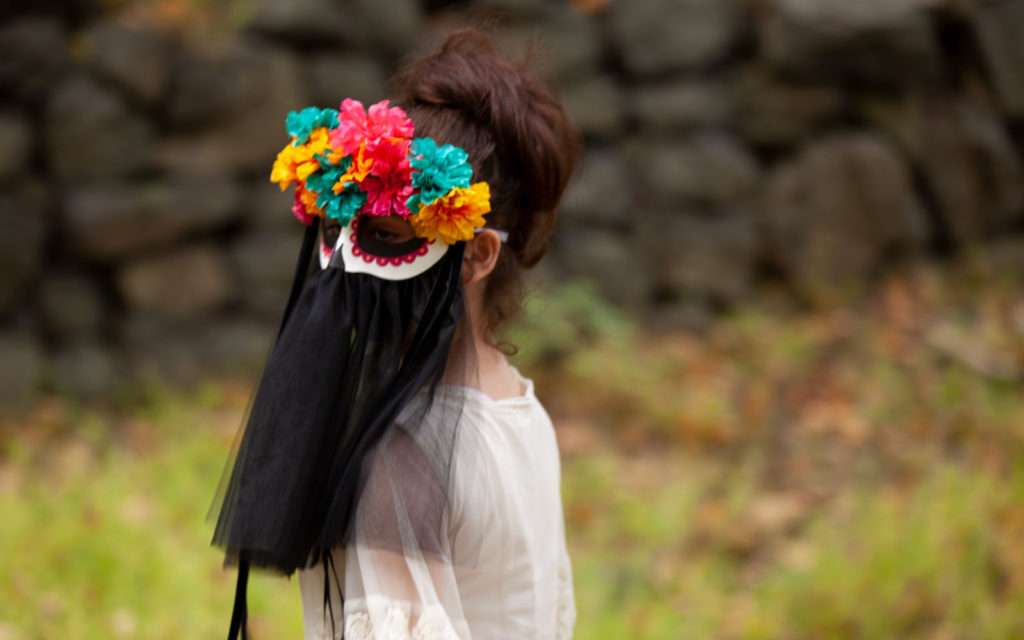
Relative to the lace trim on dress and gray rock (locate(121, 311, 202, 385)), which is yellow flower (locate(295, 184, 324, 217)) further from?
gray rock (locate(121, 311, 202, 385))

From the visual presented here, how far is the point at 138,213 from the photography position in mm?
3777

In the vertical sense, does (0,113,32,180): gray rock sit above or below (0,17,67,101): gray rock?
below

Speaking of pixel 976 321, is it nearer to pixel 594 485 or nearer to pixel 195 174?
pixel 594 485

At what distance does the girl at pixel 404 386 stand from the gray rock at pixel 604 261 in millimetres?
3172

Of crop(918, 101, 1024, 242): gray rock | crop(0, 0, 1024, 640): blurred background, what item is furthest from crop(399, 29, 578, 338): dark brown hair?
crop(918, 101, 1024, 242): gray rock

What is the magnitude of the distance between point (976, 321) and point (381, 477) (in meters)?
A: 3.95

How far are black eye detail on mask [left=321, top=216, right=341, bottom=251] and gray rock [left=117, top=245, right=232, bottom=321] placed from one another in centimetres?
294

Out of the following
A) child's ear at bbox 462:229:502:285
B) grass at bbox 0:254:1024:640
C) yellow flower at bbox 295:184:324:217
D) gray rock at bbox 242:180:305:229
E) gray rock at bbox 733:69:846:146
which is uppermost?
gray rock at bbox 733:69:846:146

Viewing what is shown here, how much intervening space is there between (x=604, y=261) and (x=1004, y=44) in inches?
91.9

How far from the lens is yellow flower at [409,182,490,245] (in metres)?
1.13

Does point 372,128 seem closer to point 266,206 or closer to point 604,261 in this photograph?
point 266,206

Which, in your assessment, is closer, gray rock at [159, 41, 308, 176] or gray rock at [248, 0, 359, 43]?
gray rock at [159, 41, 308, 176]

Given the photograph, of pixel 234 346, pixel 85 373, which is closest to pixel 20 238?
pixel 85 373

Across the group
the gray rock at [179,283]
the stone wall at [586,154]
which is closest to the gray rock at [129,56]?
the stone wall at [586,154]
